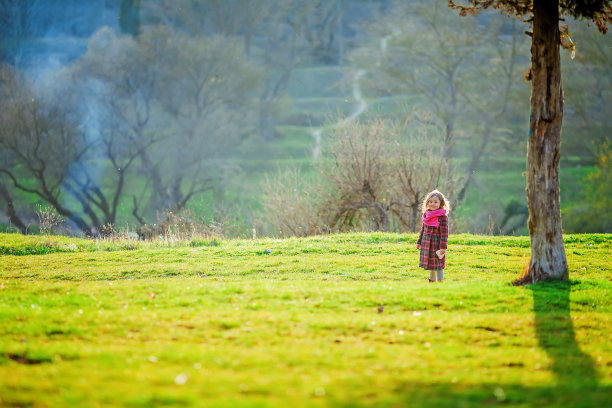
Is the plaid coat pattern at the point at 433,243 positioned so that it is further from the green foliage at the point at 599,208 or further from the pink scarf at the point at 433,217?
the green foliage at the point at 599,208

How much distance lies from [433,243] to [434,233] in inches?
7.3

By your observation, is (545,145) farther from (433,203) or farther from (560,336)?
(560,336)

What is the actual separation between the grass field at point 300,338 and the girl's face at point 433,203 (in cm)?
143

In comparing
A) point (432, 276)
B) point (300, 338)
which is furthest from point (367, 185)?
point (300, 338)

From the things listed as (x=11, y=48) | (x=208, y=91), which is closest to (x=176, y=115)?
(x=208, y=91)

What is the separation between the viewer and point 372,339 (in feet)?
22.9

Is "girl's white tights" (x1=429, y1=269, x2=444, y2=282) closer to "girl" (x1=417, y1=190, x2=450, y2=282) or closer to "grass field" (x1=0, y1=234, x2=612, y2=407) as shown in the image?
"girl" (x1=417, y1=190, x2=450, y2=282)

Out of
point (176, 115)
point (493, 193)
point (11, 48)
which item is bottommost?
point (493, 193)

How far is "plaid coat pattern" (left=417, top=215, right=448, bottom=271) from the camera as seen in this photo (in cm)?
1082

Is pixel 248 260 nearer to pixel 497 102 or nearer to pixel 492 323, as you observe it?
pixel 492 323

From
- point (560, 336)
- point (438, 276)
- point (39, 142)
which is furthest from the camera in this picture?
point (39, 142)

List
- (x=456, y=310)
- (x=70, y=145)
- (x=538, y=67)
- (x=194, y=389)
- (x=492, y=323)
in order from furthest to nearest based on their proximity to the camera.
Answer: (x=70, y=145) < (x=538, y=67) < (x=456, y=310) < (x=492, y=323) < (x=194, y=389)

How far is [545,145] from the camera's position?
396 inches

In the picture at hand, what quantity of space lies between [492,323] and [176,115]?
1532 inches
